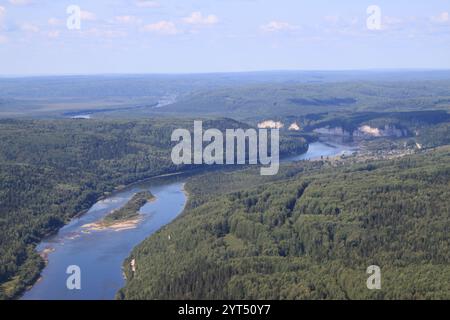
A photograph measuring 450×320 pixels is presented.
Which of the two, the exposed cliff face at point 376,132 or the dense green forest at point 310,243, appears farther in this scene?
the exposed cliff face at point 376,132

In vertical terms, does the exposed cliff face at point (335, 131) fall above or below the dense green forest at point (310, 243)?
below

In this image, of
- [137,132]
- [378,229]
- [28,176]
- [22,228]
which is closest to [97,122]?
[137,132]

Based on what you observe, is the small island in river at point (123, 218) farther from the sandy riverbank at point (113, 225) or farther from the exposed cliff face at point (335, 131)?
the exposed cliff face at point (335, 131)

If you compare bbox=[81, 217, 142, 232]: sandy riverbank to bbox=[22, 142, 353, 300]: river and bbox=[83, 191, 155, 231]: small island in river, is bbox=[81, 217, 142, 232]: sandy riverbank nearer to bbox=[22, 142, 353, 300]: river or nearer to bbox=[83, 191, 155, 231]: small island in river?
bbox=[83, 191, 155, 231]: small island in river

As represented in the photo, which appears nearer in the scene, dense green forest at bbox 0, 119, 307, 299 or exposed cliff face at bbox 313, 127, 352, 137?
dense green forest at bbox 0, 119, 307, 299

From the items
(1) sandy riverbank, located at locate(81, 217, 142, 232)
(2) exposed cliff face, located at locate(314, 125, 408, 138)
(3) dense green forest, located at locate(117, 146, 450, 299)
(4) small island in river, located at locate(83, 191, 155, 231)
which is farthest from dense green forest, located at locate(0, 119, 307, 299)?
(2) exposed cliff face, located at locate(314, 125, 408, 138)

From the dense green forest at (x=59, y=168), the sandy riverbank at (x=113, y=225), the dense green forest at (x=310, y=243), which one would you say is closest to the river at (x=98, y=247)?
the sandy riverbank at (x=113, y=225)
